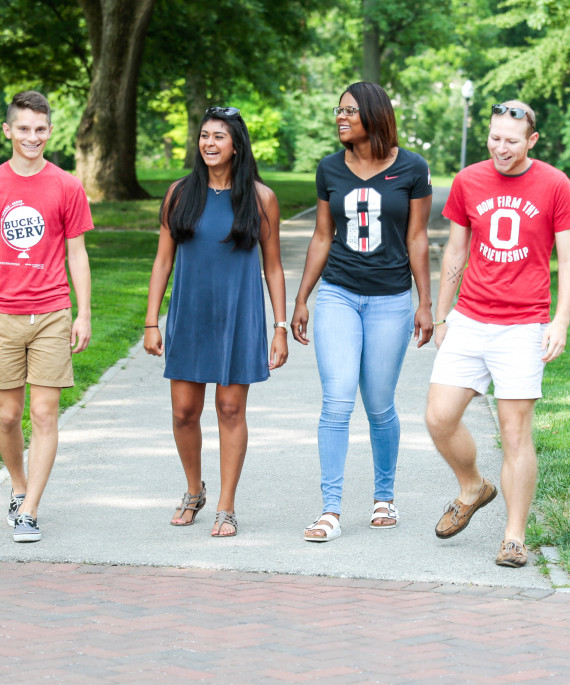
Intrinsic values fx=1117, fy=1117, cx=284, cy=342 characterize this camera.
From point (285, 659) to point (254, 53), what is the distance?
97.5 ft

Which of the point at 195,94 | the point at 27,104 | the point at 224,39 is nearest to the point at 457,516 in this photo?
the point at 27,104

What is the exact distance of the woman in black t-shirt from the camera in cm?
520

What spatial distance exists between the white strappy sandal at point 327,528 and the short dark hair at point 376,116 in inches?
68.1

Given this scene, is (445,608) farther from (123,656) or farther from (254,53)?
(254,53)

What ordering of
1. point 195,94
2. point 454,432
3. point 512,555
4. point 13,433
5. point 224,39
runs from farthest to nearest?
1. point 195,94
2. point 224,39
3. point 13,433
4. point 454,432
5. point 512,555

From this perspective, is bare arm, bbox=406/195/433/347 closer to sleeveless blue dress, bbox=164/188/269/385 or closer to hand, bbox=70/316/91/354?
sleeveless blue dress, bbox=164/188/269/385

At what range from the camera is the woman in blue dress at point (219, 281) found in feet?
17.3

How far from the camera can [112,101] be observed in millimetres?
26703

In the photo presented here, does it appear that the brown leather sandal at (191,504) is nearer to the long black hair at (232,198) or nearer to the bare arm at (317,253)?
the bare arm at (317,253)

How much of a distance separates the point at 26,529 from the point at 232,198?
72.4 inches

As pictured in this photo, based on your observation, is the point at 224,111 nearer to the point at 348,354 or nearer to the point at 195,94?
the point at 348,354

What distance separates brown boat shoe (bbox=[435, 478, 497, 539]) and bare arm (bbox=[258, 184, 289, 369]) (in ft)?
3.53

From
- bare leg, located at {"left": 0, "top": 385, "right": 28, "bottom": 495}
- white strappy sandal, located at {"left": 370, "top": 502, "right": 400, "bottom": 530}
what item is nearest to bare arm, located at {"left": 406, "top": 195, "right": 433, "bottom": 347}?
white strappy sandal, located at {"left": 370, "top": 502, "right": 400, "bottom": 530}

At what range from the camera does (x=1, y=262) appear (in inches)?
205
